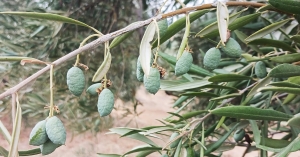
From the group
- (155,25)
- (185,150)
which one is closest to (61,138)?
(155,25)

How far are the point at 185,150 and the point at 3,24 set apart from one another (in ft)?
6.63

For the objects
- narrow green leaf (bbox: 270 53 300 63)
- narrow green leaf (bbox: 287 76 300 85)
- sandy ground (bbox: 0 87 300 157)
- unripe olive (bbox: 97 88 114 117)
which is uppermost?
narrow green leaf (bbox: 270 53 300 63)

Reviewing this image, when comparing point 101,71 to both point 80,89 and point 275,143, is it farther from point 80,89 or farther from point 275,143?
point 275,143

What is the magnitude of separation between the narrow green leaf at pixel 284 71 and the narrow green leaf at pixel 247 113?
86 millimetres

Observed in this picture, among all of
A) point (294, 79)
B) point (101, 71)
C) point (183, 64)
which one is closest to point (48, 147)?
point (101, 71)

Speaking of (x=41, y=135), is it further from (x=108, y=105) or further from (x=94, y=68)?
(x=94, y=68)

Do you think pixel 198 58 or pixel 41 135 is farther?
pixel 198 58

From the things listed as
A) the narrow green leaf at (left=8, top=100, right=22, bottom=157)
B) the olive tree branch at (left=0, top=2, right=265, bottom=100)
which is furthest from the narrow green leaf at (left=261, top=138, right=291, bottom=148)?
the narrow green leaf at (left=8, top=100, right=22, bottom=157)

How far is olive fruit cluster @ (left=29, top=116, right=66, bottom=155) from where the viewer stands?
0.53 meters

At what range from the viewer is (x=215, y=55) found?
69 centimetres

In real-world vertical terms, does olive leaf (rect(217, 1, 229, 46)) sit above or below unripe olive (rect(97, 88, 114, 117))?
above

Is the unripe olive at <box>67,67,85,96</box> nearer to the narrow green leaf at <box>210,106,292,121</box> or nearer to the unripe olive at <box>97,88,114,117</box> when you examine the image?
the unripe olive at <box>97,88,114,117</box>

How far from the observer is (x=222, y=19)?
60cm

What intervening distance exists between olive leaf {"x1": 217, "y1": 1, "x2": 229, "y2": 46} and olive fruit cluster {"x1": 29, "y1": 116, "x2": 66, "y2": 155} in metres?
0.28
